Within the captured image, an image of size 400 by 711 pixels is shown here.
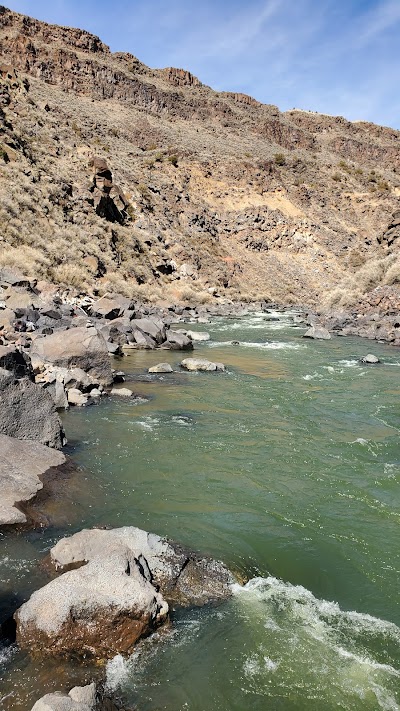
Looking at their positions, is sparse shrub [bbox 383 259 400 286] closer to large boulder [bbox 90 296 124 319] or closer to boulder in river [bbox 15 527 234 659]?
large boulder [bbox 90 296 124 319]

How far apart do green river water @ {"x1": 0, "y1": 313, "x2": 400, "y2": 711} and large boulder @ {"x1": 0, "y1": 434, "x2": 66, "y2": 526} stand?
34 cm

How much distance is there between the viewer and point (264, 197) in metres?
52.2

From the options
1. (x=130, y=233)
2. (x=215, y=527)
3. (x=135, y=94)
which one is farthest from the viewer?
(x=135, y=94)

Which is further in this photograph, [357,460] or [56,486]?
[357,460]

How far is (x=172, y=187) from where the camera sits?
47094 millimetres

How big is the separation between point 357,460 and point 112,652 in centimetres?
549

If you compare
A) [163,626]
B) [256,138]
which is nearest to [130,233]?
[163,626]

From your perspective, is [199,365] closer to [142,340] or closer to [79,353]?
[142,340]

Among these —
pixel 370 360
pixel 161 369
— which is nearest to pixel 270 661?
pixel 161 369

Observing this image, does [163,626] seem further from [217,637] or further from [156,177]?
[156,177]

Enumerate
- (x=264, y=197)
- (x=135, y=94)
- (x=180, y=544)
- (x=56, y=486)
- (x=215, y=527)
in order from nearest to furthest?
(x=180, y=544), (x=215, y=527), (x=56, y=486), (x=264, y=197), (x=135, y=94)

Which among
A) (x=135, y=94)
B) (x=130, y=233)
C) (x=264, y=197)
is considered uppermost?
(x=135, y=94)

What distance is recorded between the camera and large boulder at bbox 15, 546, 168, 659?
3682mm

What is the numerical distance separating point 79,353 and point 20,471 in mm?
5490
